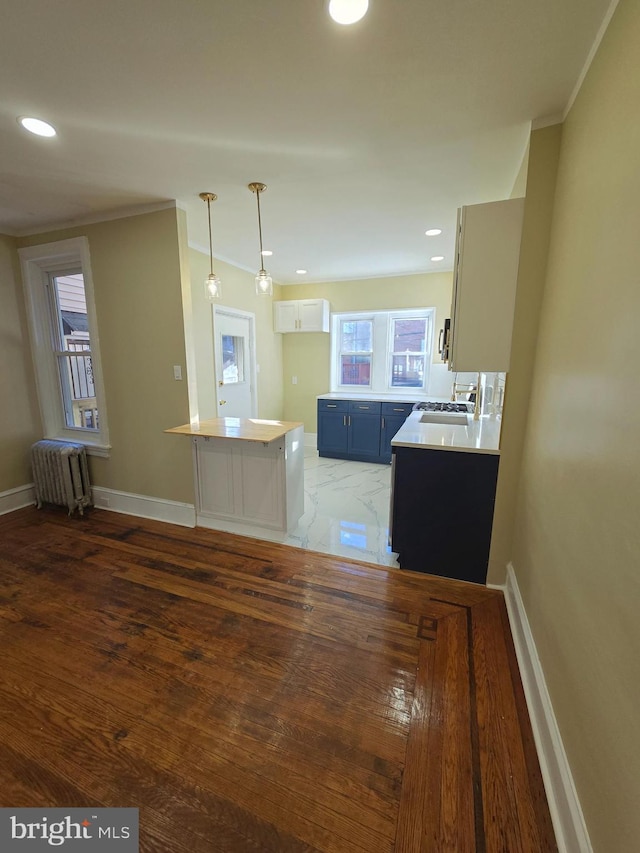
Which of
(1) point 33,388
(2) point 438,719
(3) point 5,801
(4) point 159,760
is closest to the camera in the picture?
(3) point 5,801

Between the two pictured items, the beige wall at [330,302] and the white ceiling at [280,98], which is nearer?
the white ceiling at [280,98]

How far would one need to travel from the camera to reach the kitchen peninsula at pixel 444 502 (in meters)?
2.15

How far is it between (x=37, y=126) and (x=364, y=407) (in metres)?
3.89

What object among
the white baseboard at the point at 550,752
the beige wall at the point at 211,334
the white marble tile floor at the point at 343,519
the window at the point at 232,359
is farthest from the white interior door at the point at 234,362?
the white baseboard at the point at 550,752

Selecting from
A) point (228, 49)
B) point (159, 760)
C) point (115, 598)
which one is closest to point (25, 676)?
point (115, 598)

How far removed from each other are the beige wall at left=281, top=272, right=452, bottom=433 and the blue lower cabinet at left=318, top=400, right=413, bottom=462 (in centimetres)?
63

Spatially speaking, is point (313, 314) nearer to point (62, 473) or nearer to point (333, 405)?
point (333, 405)

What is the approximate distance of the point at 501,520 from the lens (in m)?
2.12

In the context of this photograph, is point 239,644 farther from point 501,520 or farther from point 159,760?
point 501,520

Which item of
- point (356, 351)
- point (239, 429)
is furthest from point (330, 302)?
point (239, 429)

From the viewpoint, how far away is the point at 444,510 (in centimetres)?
224

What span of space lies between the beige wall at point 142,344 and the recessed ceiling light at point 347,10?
72.8 inches

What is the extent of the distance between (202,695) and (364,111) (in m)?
→ 2.76

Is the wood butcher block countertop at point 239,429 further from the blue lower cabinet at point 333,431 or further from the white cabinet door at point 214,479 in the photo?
the blue lower cabinet at point 333,431
